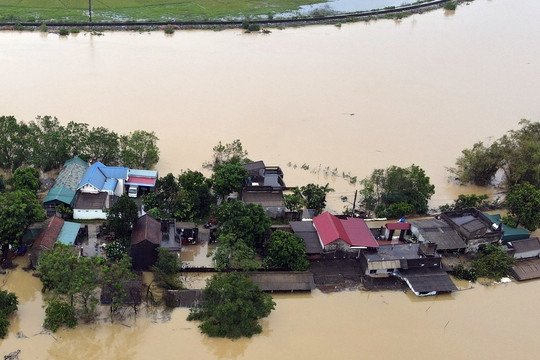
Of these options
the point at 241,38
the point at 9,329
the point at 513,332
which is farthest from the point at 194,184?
the point at 241,38

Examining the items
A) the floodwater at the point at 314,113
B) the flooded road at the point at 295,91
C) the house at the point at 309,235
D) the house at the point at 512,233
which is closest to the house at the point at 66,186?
the floodwater at the point at 314,113

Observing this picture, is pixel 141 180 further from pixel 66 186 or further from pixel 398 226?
pixel 398 226

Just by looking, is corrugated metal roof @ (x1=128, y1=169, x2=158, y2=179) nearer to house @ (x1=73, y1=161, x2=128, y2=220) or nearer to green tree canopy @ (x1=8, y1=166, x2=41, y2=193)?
house @ (x1=73, y1=161, x2=128, y2=220)

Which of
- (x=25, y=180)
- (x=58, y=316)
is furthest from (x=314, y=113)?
(x=58, y=316)

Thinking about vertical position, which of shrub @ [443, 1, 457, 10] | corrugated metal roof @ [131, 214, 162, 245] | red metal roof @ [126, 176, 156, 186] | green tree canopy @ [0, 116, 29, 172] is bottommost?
corrugated metal roof @ [131, 214, 162, 245]

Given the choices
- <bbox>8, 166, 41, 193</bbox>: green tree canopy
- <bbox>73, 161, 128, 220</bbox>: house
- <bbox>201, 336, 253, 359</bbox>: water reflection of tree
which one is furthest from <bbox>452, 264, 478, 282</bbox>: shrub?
<bbox>8, 166, 41, 193</bbox>: green tree canopy

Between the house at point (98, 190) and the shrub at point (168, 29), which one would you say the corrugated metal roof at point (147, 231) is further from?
the shrub at point (168, 29)
